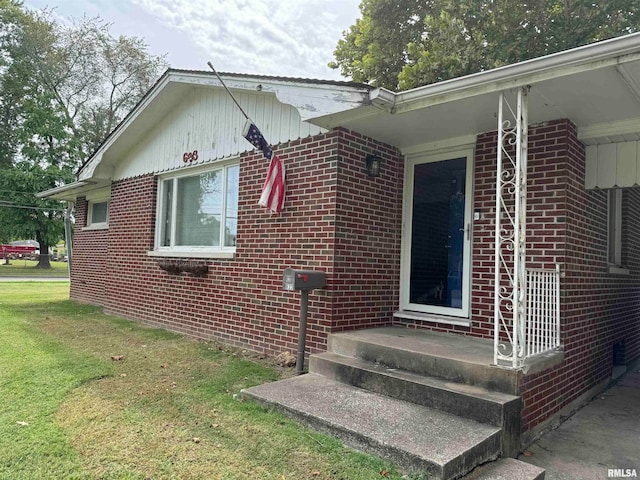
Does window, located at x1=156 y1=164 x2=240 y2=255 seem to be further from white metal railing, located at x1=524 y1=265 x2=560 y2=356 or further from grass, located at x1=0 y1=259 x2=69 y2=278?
grass, located at x1=0 y1=259 x2=69 y2=278

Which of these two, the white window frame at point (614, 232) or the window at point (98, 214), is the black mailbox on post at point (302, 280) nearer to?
the white window frame at point (614, 232)

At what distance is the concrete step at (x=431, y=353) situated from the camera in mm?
3260

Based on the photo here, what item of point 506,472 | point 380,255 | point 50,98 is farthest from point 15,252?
point 506,472

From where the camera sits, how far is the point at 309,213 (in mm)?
4883

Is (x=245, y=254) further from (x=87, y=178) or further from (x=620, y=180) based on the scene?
(x=87, y=178)

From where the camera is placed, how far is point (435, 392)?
331 cm

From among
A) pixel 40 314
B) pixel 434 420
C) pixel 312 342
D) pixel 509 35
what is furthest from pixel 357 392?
pixel 509 35

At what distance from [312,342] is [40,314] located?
636cm

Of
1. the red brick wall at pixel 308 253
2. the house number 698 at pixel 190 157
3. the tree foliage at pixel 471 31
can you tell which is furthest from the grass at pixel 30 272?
the red brick wall at pixel 308 253

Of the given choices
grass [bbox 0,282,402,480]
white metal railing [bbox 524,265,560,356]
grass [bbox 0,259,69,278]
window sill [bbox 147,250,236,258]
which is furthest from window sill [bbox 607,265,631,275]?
grass [bbox 0,259,69,278]

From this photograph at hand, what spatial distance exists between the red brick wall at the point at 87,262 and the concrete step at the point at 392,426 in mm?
7248

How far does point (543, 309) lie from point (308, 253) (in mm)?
2385

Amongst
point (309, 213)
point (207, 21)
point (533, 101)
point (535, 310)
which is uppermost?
point (207, 21)

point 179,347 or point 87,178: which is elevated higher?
point 87,178
